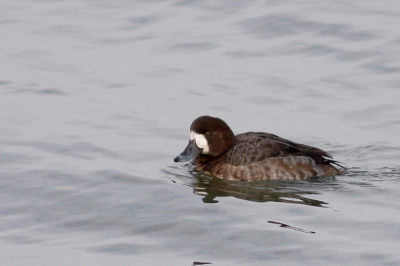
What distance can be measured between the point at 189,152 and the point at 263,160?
85cm

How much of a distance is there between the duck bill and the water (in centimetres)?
20

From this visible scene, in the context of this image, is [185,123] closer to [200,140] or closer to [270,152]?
A: [200,140]

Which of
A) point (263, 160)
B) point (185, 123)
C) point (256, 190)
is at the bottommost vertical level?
point (256, 190)

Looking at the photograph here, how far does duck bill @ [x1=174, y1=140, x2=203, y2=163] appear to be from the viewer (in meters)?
9.36

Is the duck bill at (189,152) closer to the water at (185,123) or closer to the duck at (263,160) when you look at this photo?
the duck at (263,160)

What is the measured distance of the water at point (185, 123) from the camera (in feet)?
23.2

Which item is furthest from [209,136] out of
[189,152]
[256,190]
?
[256,190]

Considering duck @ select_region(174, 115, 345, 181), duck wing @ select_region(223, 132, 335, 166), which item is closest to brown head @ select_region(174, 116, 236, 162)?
duck @ select_region(174, 115, 345, 181)

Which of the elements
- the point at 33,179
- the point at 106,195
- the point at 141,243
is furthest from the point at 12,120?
the point at 141,243

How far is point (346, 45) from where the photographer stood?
13820 mm

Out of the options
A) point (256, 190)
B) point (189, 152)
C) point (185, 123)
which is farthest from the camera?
point (185, 123)

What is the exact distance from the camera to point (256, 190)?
877cm

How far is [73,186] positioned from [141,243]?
1.85m

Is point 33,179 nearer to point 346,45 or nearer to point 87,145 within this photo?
point 87,145
